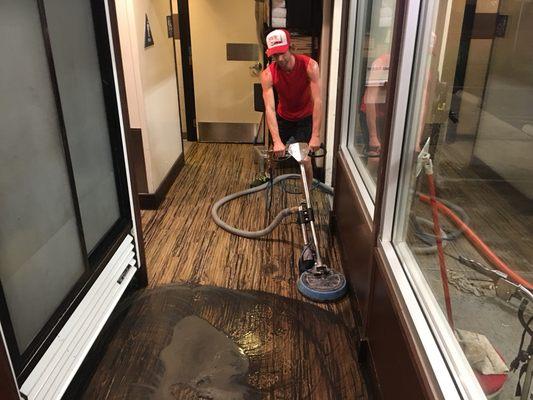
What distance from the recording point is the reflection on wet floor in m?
2.09

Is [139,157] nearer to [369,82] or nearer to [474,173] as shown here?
[369,82]

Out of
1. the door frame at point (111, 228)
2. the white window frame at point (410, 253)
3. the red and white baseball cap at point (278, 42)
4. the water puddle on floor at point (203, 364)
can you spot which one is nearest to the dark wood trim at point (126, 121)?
the door frame at point (111, 228)

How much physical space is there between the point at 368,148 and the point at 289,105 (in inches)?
43.0

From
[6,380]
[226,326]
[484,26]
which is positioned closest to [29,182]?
[6,380]

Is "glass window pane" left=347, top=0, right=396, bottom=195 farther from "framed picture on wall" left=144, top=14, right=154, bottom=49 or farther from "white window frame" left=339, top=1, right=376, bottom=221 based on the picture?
"framed picture on wall" left=144, top=14, right=154, bottom=49

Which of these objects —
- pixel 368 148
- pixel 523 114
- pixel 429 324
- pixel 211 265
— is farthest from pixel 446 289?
pixel 523 114

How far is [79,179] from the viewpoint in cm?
224

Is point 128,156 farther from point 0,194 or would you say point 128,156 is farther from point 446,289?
point 446,289

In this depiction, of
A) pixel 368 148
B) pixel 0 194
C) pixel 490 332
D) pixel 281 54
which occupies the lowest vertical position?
pixel 490 332

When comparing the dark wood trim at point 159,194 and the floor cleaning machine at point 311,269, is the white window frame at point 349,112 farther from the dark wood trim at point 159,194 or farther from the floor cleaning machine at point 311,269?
the dark wood trim at point 159,194

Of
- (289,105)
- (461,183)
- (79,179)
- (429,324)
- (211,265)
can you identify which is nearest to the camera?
(429,324)

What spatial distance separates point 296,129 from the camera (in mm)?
3785

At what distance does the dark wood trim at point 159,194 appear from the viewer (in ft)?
12.9

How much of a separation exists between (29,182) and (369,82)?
2.05 metres
